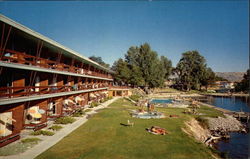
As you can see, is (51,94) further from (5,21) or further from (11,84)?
(5,21)

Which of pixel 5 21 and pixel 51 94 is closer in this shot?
pixel 5 21

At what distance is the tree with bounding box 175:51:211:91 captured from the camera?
81.1 m

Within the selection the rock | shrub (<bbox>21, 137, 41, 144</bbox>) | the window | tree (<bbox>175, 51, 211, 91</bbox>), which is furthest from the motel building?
tree (<bbox>175, 51, 211, 91</bbox>)

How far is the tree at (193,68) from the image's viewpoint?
8112 cm

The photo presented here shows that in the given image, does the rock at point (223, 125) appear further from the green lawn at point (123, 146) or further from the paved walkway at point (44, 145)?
the paved walkway at point (44, 145)

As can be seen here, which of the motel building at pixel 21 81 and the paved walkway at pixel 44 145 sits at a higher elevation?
the motel building at pixel 21 81

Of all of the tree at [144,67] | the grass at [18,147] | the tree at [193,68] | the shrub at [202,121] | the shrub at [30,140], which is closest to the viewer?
the grass at [18,147]

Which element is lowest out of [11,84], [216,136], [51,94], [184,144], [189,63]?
[216,136]

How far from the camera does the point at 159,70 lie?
67438 millimetres

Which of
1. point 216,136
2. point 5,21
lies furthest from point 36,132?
point 216,136

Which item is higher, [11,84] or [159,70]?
[159,70]

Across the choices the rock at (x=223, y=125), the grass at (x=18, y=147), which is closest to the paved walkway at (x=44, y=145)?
the grass at (x=18, y=147)

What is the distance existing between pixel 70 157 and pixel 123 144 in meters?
4.37

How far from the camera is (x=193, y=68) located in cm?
8350
